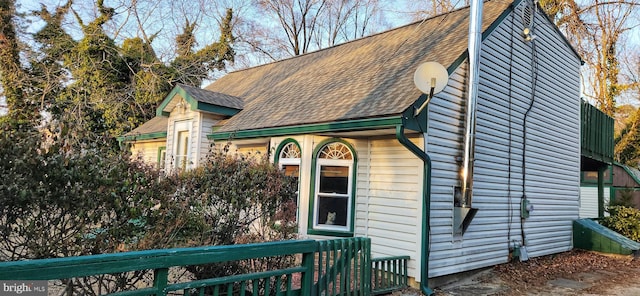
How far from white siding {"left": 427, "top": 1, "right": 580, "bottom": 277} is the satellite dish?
883 mm

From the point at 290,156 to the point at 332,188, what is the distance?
1295mm

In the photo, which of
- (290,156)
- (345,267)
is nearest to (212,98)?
(290,156)

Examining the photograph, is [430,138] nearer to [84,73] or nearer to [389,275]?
[389,275]

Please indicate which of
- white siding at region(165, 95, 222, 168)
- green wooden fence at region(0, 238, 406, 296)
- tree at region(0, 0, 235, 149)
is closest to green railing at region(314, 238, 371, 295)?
green wooden fence at region(0, 238, 406, 296)

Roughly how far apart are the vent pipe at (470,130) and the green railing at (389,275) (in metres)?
1.34

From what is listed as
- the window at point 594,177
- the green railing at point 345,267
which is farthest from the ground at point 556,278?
the window at point 594,177

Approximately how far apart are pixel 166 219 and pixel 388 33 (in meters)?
8.85

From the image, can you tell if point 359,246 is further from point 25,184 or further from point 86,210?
point 25,184

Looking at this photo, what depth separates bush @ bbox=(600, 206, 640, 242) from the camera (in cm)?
1134

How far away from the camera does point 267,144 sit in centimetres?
990

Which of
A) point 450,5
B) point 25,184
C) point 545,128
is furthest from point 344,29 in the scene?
point 25,184

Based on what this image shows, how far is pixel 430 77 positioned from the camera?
5961 millimetres

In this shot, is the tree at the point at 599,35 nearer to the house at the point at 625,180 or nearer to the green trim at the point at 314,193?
the house at the point at 625,180

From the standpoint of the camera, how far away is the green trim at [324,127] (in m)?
6.36
